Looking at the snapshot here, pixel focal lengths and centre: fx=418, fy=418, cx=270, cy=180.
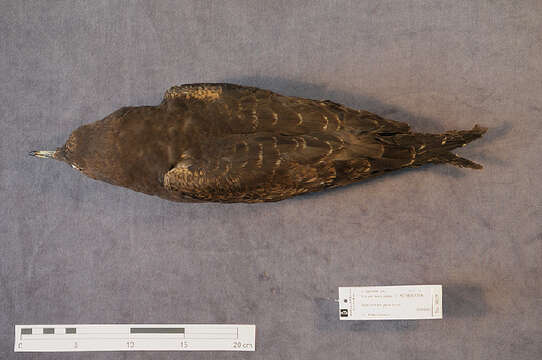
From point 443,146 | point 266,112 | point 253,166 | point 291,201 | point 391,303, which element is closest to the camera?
point 253,166

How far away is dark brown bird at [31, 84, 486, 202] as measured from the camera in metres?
1.91

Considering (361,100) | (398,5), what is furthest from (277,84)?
(398,5)

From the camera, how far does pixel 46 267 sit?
2.52 meters

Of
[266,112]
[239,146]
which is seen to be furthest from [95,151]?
[266,112]

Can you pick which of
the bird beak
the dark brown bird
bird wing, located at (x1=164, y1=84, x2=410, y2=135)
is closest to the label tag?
the dark brown bird

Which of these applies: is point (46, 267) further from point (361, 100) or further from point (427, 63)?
point (427, 63)

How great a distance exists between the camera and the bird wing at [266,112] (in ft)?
6.50

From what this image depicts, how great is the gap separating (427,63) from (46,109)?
2.32 meters

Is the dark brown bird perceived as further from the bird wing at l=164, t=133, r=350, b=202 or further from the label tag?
the label tag

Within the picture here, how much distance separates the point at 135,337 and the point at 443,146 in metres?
2.05

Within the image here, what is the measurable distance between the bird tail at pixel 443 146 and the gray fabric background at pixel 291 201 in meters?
0.21

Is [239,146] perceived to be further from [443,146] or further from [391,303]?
[391,303]

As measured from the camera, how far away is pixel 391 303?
91.4 inches

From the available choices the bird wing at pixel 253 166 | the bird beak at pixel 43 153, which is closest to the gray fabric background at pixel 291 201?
the bird beak at pixel 43 153
